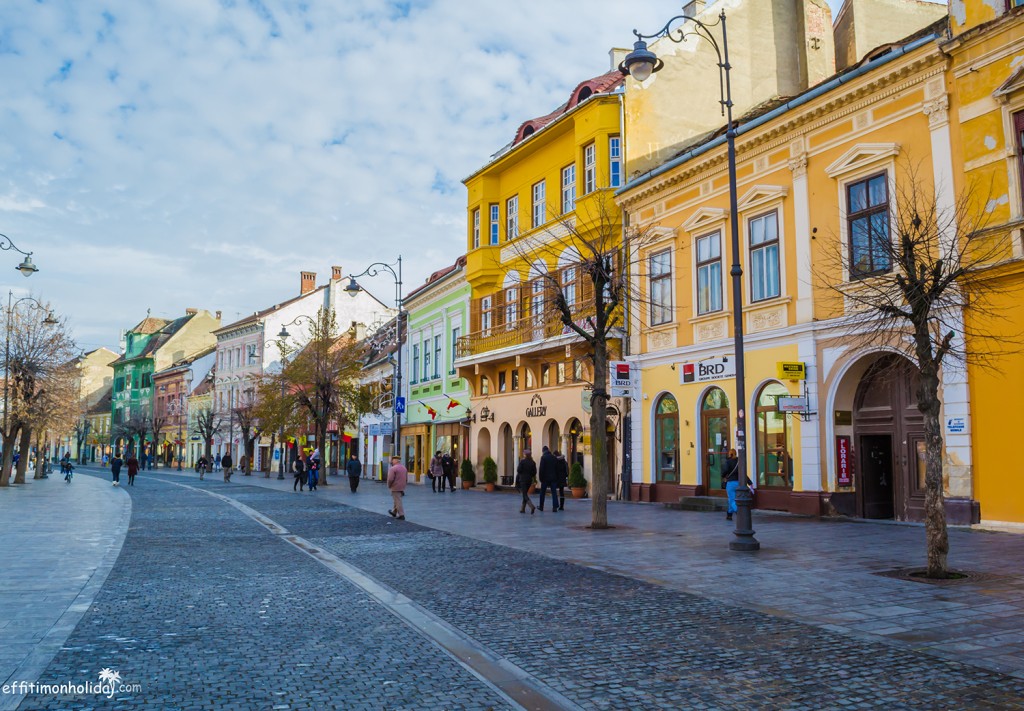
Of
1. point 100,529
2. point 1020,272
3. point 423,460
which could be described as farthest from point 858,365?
point 423,460

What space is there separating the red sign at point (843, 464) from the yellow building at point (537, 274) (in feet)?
30.8

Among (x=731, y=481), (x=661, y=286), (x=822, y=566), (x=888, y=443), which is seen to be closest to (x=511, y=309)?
(x=661, y=286)

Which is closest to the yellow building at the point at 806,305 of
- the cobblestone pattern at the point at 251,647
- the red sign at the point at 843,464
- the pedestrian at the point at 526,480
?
the red sign at the point at 843,464

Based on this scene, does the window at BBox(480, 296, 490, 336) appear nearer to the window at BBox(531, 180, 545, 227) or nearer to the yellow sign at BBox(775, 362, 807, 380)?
the window at BBox(531, 180, 545, 227)

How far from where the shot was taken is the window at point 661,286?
26.6 m

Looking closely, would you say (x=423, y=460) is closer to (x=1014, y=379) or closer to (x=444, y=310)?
(x=444, y=310)

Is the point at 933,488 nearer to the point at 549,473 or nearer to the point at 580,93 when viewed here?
the point at 549,473

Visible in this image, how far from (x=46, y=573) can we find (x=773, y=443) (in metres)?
16.8

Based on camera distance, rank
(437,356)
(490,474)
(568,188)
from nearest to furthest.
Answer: (568,188) → (490,474) → (437,356)

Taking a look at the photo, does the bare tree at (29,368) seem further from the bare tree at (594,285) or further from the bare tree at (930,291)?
the bare tree at (930,291)

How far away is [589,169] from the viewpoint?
30688mm

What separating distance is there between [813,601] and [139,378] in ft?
347

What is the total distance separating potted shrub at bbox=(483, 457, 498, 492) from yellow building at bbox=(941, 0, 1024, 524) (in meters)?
22.6

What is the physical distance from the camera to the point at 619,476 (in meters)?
28.5
